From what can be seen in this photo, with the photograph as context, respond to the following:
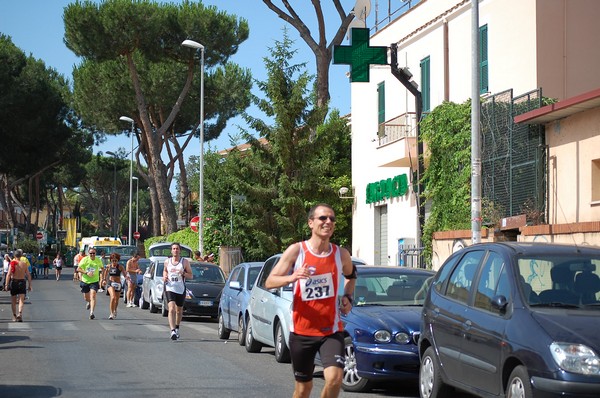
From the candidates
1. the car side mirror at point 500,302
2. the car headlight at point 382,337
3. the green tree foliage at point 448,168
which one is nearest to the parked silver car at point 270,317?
the car headlight at point 382,337

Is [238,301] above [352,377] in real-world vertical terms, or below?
above

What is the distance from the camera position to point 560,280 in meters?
9.41

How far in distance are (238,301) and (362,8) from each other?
15.1 m

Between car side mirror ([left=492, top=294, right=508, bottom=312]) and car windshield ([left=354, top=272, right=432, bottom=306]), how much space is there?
4417 millimetres

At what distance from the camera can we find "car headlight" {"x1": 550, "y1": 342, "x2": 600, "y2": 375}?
8.16m

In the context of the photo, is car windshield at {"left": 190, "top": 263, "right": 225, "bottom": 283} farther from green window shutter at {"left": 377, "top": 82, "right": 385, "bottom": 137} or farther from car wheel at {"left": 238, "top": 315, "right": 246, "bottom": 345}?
car wheel at {"left": 238, "top": 315, "right": 246, "bottom": 345}

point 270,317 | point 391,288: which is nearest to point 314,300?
point 391,288

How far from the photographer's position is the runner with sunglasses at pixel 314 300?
316 inches

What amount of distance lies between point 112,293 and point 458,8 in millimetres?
11239

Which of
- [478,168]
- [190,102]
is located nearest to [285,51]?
[478,168]

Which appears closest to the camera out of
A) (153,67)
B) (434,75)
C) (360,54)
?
(360,54)

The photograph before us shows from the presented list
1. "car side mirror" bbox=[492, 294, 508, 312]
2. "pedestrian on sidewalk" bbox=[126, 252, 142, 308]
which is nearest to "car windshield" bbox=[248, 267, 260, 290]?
"car side mirror" bbox=[492, 294, 508, 312]

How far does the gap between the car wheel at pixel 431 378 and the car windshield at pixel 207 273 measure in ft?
58.6

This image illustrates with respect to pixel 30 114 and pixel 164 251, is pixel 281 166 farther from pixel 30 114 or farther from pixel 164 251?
pixel 30 114
